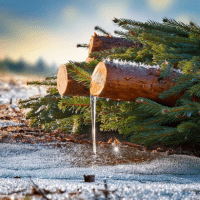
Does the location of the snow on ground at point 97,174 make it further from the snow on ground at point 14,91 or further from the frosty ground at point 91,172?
the snow on ground at point 14,91

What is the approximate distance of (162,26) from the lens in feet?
8.16

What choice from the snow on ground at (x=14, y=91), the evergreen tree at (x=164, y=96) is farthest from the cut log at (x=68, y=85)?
the snow on ground at (x=14, y=91)

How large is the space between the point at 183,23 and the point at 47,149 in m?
1.95

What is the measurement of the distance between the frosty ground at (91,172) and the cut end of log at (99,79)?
0.61 m

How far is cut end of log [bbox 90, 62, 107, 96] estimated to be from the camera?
6.54ft

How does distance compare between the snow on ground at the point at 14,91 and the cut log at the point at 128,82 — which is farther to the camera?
the snow on ground at the point at 14,91

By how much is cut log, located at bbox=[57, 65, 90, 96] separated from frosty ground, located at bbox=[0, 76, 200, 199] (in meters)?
0.62

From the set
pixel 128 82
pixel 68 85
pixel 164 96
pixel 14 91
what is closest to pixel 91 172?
pixel 128 82

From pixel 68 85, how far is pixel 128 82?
84 centimetres

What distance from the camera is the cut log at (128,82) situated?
1976 mm

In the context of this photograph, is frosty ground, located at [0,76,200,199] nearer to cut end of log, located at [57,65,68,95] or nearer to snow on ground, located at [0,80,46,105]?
cut end of log, located at [57,65,68,95]

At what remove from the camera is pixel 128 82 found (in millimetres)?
2008

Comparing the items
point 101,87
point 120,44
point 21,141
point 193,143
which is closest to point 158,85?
point 101,87

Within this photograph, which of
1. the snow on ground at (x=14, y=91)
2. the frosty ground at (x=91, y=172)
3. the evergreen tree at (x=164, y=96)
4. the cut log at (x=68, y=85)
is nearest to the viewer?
the frosty ground at (x=91, y=172)
